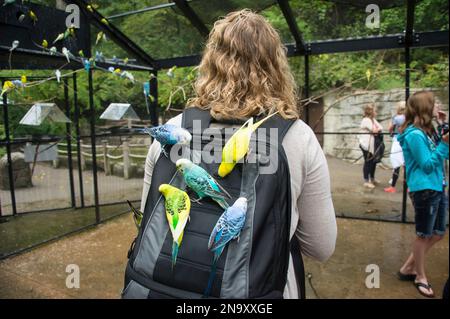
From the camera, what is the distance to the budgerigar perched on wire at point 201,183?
108cm

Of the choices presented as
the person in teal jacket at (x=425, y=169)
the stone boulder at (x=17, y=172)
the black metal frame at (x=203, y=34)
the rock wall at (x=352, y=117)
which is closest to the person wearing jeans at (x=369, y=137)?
the black metal frame at (x=203, y=34)

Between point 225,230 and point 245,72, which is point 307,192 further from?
point 245,72

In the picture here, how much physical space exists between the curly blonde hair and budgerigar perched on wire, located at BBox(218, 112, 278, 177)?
0.12 m

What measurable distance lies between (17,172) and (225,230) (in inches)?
178

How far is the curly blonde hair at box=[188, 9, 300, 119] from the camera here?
1232mm

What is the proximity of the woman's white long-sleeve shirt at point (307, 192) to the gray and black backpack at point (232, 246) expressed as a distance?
0.05 meters

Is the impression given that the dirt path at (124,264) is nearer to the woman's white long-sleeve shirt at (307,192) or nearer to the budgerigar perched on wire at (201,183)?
the woman's white long-sleeve shirt at (307,192)

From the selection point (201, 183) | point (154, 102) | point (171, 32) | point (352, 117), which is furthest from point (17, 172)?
point (352, 117)

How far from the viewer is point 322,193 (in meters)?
1.22

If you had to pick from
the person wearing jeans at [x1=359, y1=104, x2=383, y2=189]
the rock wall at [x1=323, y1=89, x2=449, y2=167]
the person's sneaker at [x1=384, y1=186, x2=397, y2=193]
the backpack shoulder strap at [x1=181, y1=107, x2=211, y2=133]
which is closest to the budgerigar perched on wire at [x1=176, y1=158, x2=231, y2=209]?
the backpack shoulder strap at [x1=181, y1=107, x2=211, y2=133]

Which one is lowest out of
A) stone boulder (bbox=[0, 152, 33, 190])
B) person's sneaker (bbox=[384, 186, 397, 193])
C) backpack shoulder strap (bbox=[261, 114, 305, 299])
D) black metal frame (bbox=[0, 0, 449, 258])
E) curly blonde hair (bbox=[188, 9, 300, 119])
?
person's sneaker (bbox=[384, 186, 397, 193])

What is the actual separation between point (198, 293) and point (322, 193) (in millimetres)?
504

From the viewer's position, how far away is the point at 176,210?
110cm

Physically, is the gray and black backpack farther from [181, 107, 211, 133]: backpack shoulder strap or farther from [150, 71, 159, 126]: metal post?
[150, 71, 159, 126]: metal post
